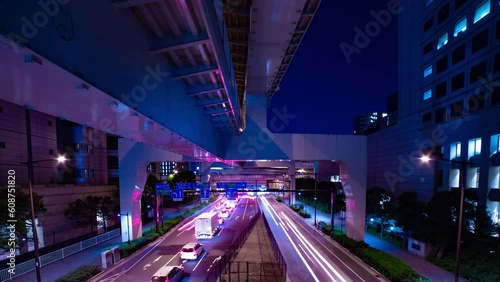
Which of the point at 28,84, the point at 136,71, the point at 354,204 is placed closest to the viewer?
the point at 28,84

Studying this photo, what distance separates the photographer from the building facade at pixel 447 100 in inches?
1006

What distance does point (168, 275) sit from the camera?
13930 mm

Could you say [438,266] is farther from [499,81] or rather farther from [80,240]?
[80,240]

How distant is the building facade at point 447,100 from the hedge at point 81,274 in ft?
110

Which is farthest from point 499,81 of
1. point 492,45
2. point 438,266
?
point 438,266

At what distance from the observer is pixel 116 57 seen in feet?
14.2

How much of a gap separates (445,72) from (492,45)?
6953 millimetres

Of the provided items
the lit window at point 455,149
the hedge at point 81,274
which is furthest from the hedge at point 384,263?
the lit window at point 455,149

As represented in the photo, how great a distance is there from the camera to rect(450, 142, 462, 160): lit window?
30239mm

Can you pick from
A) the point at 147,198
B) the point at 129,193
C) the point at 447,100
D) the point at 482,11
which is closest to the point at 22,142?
the point at 129,193

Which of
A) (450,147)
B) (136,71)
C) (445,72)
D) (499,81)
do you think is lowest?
(450,147)

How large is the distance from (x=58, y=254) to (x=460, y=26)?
4748cm

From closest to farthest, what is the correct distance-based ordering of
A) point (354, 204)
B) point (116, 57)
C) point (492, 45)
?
1. point (116, 57)
2. point (354, 204)
3. point (492, 45)

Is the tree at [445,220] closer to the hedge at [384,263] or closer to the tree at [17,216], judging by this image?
the hedge at [384,263]
